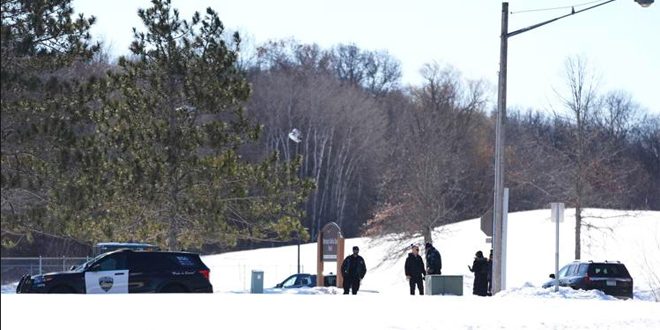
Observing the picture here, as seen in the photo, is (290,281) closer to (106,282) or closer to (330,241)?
(330,241)

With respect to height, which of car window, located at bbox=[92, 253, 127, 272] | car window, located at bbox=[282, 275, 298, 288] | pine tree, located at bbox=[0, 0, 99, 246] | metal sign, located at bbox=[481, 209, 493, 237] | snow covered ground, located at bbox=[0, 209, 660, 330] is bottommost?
car window, located at bbox=[282, 275, 298, 288]

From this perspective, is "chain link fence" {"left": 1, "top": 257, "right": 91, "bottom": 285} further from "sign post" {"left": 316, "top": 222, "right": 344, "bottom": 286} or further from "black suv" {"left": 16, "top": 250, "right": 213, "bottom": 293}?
"black suv" {"left": 16, "top": 250, "right": 213, "bottom": 293}

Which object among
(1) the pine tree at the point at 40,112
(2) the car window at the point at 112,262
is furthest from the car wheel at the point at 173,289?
(1) the pine tree at the point at 40,112

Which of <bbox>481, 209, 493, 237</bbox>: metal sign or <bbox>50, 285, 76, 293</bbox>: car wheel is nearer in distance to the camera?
<bbox>50, 285, 76, 293</bbox>: car wheel

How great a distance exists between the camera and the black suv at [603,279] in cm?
3959

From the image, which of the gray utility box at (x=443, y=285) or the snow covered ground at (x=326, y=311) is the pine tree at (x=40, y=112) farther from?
the gray utility box at (x=443, y=285)

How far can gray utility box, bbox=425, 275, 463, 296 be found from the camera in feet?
106

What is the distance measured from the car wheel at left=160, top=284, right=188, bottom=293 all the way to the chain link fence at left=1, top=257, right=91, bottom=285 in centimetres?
2349

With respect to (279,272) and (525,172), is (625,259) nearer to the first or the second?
(525,172)

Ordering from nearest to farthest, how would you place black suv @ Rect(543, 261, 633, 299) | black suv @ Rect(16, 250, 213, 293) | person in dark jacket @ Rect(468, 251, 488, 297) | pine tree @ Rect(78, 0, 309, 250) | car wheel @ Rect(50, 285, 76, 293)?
car wheel @ Rect(50, 285, 76, 293), black suv @ Rect(16, 250, 213, 293), person in dark jacket @ Rect(468, 251, 488, 297), black suv @ Rect(543, 261, 633, 299), pine tree @ Rect(78, 0, 309, 250)

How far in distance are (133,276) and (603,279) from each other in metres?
16.0

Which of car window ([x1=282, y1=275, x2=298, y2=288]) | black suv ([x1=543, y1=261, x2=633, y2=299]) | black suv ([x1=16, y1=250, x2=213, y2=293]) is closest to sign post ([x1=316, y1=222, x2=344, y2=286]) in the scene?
car window ([x1=282, y1=275, x2=298, y2=288])

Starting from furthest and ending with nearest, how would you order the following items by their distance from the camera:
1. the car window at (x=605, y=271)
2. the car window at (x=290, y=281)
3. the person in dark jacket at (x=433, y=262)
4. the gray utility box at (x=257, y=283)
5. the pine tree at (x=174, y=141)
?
the car window at (x=290, y=281), the pine tree at (x=174, y=141), the car window at (x=605, y=271), the gray utility box at (x=257, y=283), the person in dark jacket at (x=433, y=262)

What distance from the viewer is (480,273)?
35.4 metres
